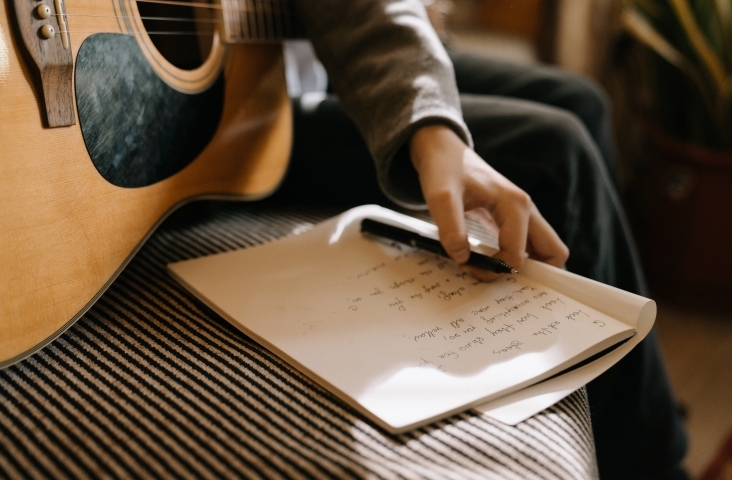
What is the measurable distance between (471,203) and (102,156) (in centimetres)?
33

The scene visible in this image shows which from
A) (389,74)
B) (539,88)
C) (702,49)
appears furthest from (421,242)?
(702,49)

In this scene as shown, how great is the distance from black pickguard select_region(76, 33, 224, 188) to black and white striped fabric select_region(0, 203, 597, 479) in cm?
14

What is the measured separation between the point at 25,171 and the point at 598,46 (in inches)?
60.7

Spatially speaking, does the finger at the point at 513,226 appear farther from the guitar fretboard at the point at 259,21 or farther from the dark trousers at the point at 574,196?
the guitar fretboard at the point at 259,21

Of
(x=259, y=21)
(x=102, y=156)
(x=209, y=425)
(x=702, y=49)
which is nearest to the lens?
(x=209, y=425)

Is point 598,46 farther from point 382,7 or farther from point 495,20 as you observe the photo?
point 382,7

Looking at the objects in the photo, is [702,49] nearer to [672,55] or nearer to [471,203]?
[672,55]

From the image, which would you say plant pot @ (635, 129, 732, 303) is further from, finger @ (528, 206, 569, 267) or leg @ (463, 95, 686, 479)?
finger @ (528, 206, 569, 267)

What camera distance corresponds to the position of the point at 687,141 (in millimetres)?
1379

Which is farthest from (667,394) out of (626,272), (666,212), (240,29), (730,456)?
(666,212)

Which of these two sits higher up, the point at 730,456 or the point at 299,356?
the point at 299,356

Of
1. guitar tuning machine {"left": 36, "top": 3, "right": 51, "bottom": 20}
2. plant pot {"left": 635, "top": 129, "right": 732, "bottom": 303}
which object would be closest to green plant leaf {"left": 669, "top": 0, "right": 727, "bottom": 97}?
plant pot {"left": 635, "top": 129, "right": 732, "bottom": 303}

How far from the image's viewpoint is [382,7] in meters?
0.66

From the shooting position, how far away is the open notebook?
0.40 metres
